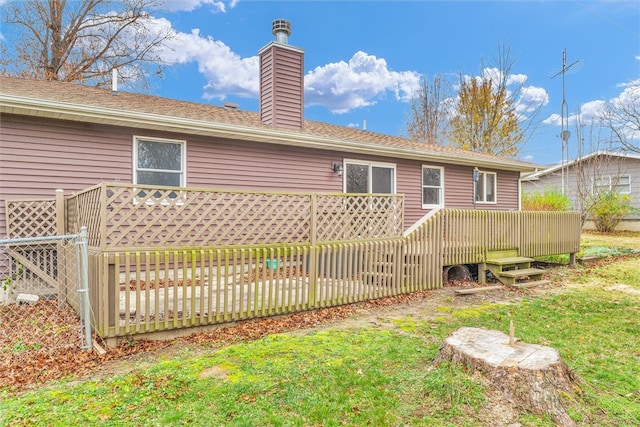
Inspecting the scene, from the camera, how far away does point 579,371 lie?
3.39 m

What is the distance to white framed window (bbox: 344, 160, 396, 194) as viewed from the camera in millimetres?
10055

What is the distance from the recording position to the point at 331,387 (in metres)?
3.03

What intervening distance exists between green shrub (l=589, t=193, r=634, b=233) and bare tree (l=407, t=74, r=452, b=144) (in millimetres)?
9143

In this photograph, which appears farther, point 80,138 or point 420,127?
point 420,127

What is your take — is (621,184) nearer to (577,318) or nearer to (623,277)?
(623,277)

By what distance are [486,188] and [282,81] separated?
7.84m

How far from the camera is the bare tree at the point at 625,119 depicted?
615 inches

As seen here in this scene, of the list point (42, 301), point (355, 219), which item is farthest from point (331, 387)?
point (42, 301)

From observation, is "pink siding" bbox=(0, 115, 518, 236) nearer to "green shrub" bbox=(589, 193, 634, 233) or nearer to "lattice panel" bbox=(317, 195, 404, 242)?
"lattice panel" bbox=(317, 195, 404, 242)

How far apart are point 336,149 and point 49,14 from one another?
43.0ft

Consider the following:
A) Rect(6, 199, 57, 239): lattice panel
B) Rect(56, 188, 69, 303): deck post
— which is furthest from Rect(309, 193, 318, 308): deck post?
Rect(6, 199, 57, 239): lattice panel

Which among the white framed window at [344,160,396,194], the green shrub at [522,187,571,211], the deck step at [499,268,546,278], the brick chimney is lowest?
the deck step at [499,268,546,278]

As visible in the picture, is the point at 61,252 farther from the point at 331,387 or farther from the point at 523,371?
the point at 523,371

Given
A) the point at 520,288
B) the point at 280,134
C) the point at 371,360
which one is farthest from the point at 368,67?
the point at 371,360
